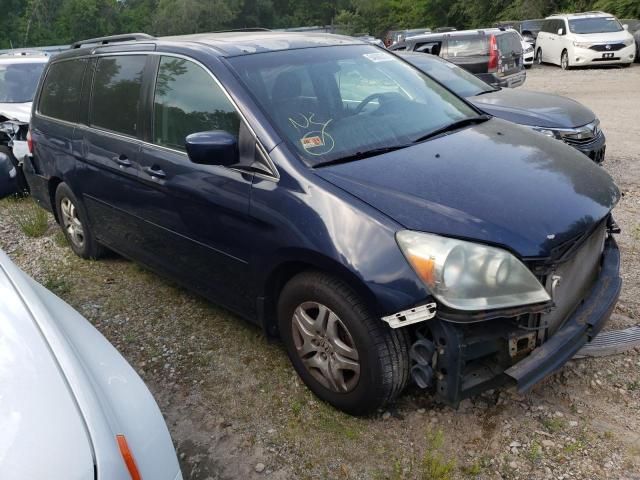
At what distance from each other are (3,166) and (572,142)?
16.6 ft

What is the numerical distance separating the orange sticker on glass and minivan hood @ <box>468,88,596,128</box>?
145 inches

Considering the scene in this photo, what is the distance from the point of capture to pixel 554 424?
2744 millimetres

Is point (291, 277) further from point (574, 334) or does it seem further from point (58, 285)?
point (58, 285)

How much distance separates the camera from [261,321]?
318 centimetres

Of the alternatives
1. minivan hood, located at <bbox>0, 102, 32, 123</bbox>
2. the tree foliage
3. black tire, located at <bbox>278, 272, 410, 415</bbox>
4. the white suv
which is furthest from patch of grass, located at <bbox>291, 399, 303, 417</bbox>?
the tree foliage

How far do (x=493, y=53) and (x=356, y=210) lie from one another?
356 inches

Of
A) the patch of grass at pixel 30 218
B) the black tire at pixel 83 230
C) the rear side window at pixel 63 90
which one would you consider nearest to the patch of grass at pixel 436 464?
the black tire at pixel 83 230

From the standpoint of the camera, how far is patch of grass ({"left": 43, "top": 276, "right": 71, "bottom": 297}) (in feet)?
15.0

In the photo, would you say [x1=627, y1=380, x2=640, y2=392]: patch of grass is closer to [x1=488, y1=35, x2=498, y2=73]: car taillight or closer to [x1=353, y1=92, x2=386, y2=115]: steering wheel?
[x1=353, y1=92, x2=386, y2=115]: steering wheel

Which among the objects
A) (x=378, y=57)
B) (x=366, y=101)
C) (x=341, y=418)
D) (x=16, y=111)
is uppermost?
(x=378, y=57)

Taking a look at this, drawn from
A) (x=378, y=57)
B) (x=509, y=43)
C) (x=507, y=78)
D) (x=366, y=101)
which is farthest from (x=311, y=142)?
(x=509, y=43)

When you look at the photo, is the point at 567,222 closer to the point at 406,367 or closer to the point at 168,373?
the point at 406,367

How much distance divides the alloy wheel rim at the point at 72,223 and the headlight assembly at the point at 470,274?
3482mm

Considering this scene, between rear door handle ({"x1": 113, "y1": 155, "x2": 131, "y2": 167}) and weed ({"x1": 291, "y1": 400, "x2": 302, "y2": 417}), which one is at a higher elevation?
rear door handle ({"x1": 113, "y1": 155, "x2": 131, "y2": 167})
